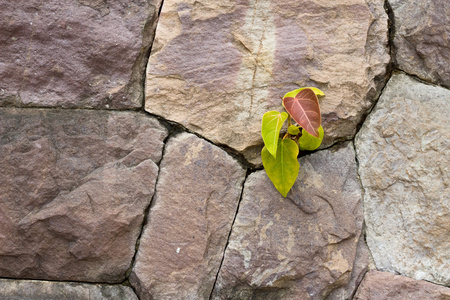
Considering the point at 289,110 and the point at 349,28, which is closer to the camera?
the point at 289,110

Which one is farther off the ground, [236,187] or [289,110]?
[289,110]

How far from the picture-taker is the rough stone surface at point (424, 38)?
1.64 m

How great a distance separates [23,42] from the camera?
58.6 inches

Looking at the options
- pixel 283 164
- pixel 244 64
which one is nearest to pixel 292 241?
pixel 283 164

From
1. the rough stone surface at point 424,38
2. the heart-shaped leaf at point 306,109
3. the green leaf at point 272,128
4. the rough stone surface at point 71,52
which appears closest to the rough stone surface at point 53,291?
the rough stone surface at point 71,52

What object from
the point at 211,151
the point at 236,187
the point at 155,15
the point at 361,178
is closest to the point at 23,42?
the point at 155,15

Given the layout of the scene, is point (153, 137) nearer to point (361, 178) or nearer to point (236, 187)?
point (236, 187)

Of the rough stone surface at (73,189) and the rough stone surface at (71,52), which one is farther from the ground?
the rough stone surface at (71,52)

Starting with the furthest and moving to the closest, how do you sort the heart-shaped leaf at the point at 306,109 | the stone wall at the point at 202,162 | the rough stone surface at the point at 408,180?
the rough stone surface at the point at 408,180 < the stone wall at the point at 202,162 < the heart-shaped leaf at the point at 306,109

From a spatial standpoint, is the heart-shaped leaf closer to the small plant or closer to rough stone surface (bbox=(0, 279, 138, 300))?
the small plant

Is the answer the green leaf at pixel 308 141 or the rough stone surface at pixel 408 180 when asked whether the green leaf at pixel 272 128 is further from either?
the rough stone surface at pixel 408 180

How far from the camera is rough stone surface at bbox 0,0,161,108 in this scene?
58.5 inches

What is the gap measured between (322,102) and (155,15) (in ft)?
2.15

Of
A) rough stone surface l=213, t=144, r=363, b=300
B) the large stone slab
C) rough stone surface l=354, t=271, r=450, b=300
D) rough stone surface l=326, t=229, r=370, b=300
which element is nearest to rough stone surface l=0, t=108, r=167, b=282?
the large stone slab
